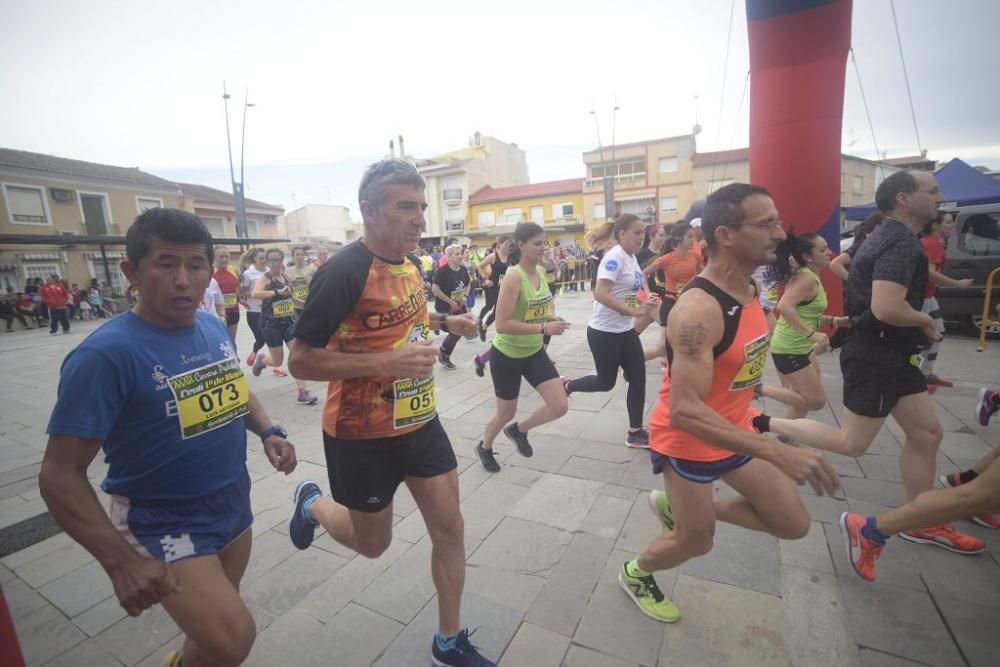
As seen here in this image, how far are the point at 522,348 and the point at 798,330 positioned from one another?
224cm

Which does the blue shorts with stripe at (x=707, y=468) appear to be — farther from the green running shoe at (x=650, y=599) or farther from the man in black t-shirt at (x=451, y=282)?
the man in black t-shirt at (x=451, y=282)

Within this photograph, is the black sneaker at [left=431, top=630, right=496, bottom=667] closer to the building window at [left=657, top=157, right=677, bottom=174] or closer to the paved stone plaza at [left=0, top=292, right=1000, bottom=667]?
the paved stone plaza at [left=0, top=292, right=1000, bottom=667]

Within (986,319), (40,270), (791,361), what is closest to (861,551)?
(791,361)

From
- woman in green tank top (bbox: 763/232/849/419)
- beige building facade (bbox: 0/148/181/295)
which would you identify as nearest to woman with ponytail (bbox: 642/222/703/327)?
woman in green tank top (bbox: 763/232/849/419)

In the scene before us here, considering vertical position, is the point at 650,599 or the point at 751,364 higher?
the point at 751,364

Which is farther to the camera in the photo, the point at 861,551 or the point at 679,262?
the point at 679,262

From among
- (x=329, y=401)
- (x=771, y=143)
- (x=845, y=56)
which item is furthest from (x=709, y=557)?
(x=845, y=56)

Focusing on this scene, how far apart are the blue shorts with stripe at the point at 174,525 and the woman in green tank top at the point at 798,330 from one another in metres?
3.79

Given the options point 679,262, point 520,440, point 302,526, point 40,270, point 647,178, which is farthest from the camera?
point 647,178

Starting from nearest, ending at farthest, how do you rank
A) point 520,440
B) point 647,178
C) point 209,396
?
point 209,396, point 520,440, point 647,178

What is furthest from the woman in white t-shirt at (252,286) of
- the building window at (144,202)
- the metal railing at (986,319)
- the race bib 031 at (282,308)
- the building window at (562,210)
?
the building window at (562,210)

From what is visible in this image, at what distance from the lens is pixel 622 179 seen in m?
41.7

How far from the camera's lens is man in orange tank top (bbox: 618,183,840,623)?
197 cm

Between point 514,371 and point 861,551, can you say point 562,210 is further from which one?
point 861,551
